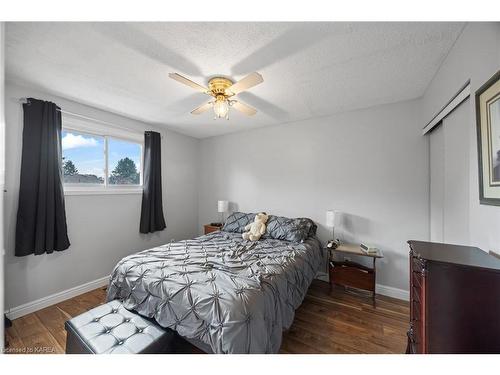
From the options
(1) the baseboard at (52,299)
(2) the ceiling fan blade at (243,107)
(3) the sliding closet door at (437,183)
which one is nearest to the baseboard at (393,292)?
(3) the sliding closet door at (437,183)

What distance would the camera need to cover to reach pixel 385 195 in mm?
2469

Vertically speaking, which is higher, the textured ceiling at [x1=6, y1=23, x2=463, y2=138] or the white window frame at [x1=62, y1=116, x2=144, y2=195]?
the textured ceiling at [x1=6, y1=23, x2=463, y2=138]

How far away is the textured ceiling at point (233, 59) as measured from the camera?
1.28 m

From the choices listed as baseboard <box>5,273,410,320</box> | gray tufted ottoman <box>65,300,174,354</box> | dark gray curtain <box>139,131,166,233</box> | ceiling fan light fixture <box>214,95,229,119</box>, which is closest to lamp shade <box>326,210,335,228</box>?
baseboard <box>5,273,410,320</box>

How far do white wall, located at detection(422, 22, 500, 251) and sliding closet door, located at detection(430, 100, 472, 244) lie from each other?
30 millimetres

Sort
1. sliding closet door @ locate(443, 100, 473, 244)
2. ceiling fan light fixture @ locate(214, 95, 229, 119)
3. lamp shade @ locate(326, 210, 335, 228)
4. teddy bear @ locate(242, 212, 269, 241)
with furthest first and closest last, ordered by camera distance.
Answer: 1. teddy bear @ locate(242, 212, 269, 241)
2. lamp shade @ locate(326, 210, 335, 228)
3. ceiling fan light fixture @ locate(214, 95, 229, 119)
4. sliding closet door @ locate(443, 100, 473, 244)

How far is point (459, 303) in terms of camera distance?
2.89 feet

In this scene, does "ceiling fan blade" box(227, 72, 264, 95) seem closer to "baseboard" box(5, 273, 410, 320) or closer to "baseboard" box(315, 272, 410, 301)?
"baseboard" box(5, 273, 410, 320)

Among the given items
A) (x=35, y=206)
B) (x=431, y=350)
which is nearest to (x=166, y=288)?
(x=431, y=350)

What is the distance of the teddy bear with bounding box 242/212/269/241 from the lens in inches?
105

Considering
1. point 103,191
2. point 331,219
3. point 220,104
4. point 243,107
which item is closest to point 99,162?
point 103,191

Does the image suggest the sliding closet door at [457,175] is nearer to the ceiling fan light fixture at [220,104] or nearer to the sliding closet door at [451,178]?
the sliding closet door at [451,178]

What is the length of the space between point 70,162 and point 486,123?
3.79 meters
